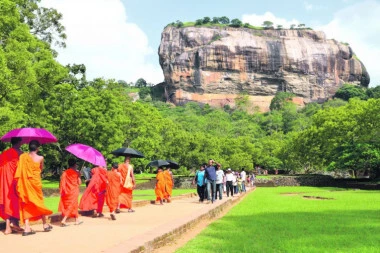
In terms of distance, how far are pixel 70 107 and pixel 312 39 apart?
113 meters

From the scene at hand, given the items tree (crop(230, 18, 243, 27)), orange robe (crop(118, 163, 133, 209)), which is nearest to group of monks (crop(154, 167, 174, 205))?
orange robe (crop(118, 163, 133, 209))

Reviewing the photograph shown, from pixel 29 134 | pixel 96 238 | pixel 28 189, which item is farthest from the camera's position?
pixel 29 134

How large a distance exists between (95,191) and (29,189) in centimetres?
A: 368

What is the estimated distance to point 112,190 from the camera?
11.6 m

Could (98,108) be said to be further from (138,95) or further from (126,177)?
(138,95)

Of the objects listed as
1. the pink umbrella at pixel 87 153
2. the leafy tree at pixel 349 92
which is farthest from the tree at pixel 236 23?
the pink umbrella at pixel 87 153

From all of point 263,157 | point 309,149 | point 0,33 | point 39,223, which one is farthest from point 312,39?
point 39,223

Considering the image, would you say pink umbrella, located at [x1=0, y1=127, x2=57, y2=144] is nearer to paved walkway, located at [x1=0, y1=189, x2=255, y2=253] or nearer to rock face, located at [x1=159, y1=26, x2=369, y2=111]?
paved walkway, located at [x1=0, y1=189, x2=255, y2=253]

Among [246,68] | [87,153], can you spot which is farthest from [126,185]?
[246,68]

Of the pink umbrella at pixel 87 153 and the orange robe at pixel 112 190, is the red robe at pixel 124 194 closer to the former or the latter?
the orange robe at pixel 112 190

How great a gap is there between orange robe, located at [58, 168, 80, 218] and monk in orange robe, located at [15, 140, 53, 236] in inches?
54.8

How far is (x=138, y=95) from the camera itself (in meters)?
137

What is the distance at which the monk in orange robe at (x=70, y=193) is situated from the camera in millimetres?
9750

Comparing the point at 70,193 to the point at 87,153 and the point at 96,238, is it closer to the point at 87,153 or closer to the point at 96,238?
the point at 87,153
